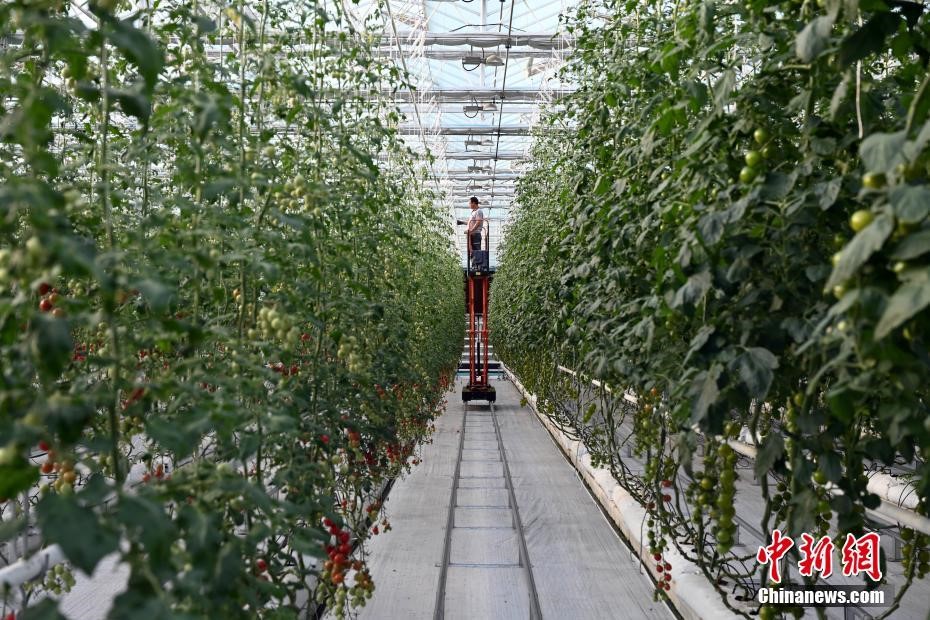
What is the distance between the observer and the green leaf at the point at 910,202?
3.27ft

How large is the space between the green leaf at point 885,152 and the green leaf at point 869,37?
30 cm

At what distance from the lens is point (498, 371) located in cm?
2017

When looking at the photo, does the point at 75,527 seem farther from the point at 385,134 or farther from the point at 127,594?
the point at 385,134

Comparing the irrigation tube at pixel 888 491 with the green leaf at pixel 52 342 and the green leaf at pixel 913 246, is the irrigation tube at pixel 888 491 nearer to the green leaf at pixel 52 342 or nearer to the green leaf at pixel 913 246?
the green leaf at pixel 913 246

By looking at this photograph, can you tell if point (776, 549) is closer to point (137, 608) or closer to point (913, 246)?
point (913, 246)

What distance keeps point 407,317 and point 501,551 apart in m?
1.61

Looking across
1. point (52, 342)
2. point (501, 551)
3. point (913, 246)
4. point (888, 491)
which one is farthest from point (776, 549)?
point (501, 551)

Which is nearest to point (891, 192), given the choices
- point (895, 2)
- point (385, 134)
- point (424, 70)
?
point (895, 2)

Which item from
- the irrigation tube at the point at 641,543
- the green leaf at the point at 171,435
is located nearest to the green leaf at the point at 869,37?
the green leaf at the point at 171,435

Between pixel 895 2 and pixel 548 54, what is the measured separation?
32.0 ft

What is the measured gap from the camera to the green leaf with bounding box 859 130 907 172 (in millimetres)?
1073

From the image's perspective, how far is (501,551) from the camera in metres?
4.77

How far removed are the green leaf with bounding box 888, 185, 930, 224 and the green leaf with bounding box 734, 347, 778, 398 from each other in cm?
59

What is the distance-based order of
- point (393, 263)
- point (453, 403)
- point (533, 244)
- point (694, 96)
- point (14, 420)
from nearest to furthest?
point (14, 420) < point (694, 96) < point (393, 263) < point (533, 244) < point (453, 403)
